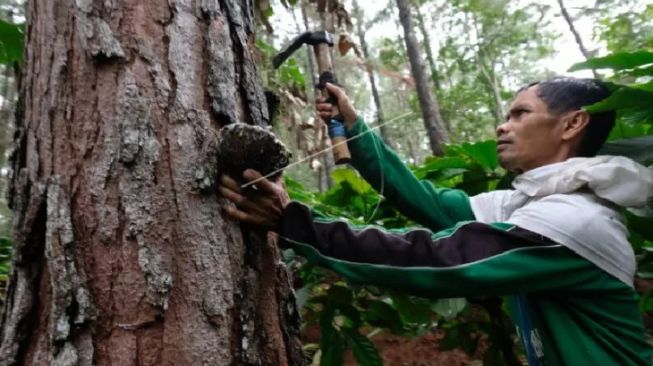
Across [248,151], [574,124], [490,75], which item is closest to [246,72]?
[248,151]

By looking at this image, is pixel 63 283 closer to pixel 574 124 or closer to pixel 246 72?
pixel 246 72

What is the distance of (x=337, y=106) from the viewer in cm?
171

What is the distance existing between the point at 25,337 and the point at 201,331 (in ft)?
1.08

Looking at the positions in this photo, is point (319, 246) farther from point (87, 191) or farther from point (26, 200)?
point (26, 200)

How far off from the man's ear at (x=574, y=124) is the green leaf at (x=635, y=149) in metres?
0.10

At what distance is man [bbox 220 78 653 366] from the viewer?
1.20 metres

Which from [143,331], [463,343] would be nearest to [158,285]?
[143,331]

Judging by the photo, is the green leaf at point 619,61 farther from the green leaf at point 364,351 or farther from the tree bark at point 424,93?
the tree bark at point 424,93

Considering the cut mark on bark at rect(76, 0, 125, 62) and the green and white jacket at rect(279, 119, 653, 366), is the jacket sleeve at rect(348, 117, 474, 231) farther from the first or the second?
the cut mark on bark at rect(76, 0, 125, 62)

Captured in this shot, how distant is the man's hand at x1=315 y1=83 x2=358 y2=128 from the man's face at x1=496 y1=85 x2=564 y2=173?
53cm

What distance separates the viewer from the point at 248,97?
131 cm

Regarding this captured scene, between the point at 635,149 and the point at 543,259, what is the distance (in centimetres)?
60

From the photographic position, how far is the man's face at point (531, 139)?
1.71m

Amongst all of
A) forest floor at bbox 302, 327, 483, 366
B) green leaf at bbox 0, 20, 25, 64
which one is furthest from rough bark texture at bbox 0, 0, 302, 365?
forest floor at bbox 302, 327, 483, 366
